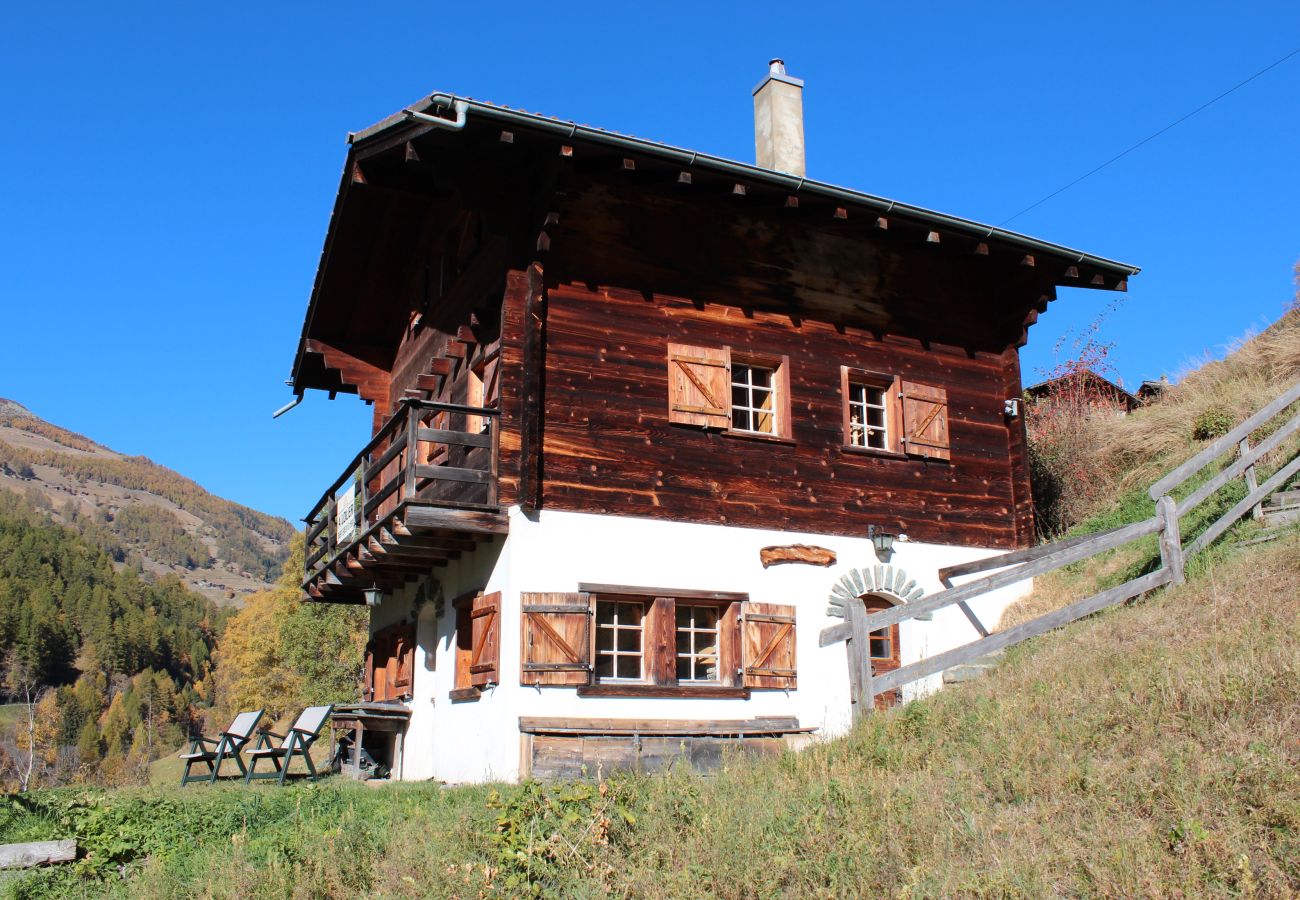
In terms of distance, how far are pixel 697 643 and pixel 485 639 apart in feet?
7.36

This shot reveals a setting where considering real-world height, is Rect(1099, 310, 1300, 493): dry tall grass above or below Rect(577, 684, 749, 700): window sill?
above

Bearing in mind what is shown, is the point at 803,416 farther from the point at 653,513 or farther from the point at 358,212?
the point at 358,212

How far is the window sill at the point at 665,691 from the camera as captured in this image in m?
11.3

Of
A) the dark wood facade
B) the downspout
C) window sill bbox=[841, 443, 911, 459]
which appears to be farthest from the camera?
window sill bbox=[841, 443, 911, 459]

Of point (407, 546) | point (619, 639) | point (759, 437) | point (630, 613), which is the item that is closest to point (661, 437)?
point (759, 437)

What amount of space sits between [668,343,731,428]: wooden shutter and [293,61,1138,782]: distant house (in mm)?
27

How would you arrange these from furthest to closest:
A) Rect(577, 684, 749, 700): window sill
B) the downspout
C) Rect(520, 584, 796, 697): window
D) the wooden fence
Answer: Rect(577, 684, 749, 700): window sill < Rect(520, 584, 796, 697): window < the downspout < the wooden fence

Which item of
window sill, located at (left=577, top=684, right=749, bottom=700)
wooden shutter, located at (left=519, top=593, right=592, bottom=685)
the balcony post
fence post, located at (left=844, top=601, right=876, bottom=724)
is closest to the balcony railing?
the balcony post

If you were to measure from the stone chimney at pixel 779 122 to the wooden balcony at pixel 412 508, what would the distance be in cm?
511

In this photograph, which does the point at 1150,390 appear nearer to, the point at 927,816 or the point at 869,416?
the point at 869,416

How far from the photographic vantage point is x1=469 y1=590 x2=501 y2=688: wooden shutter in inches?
448

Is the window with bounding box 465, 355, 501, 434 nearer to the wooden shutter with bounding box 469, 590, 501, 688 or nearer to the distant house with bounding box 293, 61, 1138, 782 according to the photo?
the distant house with bounding box 293, 61, 1138, 782

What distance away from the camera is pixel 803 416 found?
1342cm

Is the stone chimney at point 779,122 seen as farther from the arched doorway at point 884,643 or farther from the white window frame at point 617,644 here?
the white window frame at point 617,644
